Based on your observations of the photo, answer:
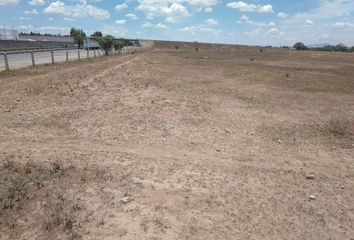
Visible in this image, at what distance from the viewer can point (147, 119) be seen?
9.48 m

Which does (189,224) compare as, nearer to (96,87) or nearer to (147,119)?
(147,119)

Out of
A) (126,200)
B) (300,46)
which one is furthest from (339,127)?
(300,46)

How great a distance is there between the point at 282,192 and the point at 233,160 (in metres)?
1.47

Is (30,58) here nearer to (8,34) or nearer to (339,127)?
(339,127)

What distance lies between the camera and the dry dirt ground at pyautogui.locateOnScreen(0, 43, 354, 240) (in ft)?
14.8

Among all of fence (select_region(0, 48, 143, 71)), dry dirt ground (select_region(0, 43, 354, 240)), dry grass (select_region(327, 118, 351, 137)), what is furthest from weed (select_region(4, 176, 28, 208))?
fence (select_region(0, 48, 143, 71))

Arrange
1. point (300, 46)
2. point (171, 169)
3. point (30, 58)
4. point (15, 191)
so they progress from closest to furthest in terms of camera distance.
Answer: point (15, 191) → point (171, 169) → point (30, 58) → point (300, 46)

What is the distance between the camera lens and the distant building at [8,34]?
103688 millimetres

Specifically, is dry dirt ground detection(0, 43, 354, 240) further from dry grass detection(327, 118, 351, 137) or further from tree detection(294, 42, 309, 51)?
tree detection(294, 42, 309, 51)

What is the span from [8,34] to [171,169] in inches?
4695

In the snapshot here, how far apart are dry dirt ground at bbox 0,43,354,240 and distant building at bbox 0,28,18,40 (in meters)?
105

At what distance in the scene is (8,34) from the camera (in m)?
110

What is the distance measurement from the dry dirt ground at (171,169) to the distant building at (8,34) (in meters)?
105

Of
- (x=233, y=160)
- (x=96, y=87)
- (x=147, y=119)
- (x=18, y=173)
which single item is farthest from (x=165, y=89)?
(x=18, y=173)
